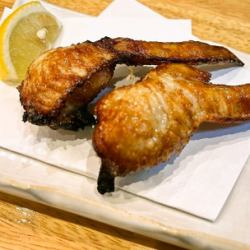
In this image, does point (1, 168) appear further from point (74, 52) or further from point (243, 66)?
point (243, 66)

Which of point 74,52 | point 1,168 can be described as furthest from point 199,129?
point 1,168

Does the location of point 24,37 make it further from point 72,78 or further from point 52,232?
point 52,232

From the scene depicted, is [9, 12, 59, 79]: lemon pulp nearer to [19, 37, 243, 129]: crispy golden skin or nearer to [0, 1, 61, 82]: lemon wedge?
[0, 1, 61, 82]: lemon wedge

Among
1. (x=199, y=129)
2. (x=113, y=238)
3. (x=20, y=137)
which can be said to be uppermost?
(x=199, y=129)

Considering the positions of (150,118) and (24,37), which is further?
(24,37)

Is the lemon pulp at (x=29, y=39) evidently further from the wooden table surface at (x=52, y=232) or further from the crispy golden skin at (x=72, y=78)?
the wooden table surface at (x=52, y=232)

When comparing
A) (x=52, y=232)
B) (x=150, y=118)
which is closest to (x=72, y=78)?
(x=150, y=118)
